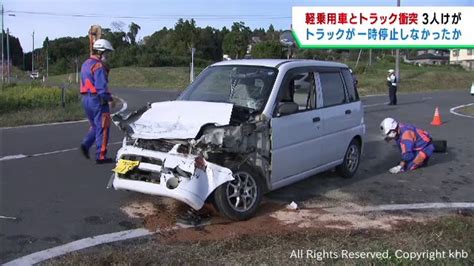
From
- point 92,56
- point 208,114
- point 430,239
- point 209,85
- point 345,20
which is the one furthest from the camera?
point 345,20

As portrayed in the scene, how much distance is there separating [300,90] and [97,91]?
309 centimetres

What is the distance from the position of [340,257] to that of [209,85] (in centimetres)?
313

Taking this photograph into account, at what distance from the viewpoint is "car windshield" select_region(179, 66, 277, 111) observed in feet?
20.6

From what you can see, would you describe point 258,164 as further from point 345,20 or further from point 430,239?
point 345,20

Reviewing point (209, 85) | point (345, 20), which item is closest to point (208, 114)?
point (209, 85)

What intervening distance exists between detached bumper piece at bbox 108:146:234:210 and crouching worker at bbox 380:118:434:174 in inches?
153

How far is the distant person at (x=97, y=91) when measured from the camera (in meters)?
8.01

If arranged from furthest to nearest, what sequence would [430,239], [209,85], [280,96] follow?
[209,85], [280,96], [430,239]

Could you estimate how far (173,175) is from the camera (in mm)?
5332

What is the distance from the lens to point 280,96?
6.31 metres

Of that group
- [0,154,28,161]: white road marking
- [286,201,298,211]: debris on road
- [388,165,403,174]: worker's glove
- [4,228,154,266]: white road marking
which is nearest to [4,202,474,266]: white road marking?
[4,228,154,266]: white road marking

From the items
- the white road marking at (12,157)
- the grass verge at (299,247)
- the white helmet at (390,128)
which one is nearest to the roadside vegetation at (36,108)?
the white road marking at (12,157)

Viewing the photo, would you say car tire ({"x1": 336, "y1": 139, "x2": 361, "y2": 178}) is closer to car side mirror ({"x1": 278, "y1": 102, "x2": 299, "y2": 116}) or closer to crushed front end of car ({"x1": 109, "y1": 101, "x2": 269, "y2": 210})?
car side mirror ({"x1": 278, "y1": 102, "x2": 299, "y2": 116})

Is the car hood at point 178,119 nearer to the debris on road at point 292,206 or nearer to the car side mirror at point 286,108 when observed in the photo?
the car side mirror at point 286,108
